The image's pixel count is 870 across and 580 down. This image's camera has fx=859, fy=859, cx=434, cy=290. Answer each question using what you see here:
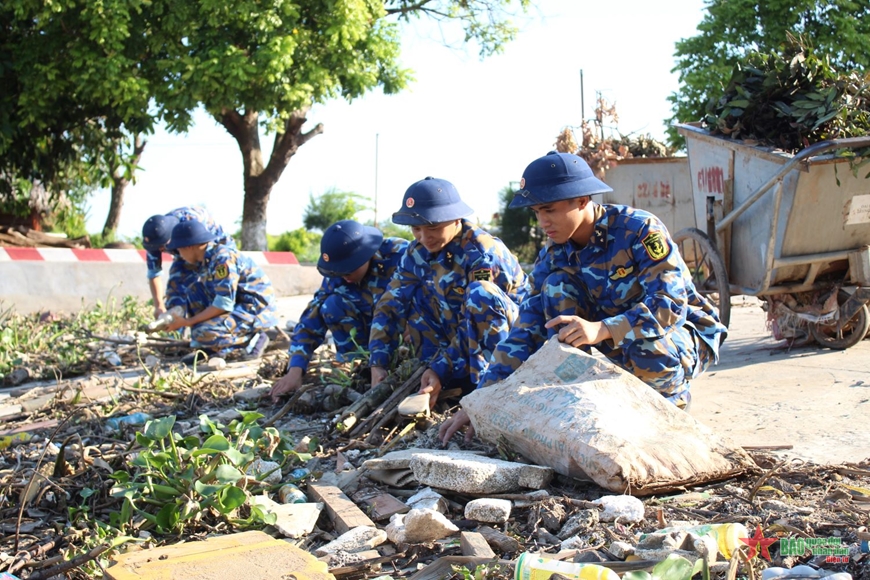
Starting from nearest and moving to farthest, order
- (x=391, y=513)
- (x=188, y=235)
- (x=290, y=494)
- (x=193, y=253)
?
(x=391, y=513) → (x=290, y=494) → (x=188, y=235) → (x=193, y=253)

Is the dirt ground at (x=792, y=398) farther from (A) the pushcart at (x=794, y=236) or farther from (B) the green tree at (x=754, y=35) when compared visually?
(B) the green tree at (x=754, y=35)

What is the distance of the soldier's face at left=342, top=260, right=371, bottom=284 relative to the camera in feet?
17.7

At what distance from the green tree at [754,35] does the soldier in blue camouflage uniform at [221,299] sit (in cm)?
1322

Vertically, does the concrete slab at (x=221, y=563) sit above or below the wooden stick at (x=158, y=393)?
below

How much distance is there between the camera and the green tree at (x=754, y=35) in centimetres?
1780

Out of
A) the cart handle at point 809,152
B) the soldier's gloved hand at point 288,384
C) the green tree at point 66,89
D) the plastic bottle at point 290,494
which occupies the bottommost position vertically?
the plastic bottle at point 290,494

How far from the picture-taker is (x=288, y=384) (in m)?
5.03

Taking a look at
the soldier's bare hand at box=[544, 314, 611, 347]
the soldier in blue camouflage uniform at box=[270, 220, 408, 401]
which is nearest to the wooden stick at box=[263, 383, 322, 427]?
the soldier in blue camouflage uniform at box=[270, 220, 408, 401]

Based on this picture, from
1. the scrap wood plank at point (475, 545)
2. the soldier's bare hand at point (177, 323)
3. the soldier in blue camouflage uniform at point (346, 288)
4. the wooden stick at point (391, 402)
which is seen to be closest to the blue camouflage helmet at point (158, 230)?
the soldier's bare hand at point (177, 323)

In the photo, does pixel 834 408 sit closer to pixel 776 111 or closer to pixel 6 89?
pixel 776 111

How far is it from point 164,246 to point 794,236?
18.3 feet

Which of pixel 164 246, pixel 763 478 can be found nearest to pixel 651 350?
pixel 763 478

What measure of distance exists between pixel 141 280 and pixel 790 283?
8382mm

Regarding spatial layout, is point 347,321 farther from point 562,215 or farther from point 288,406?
point 562,215
